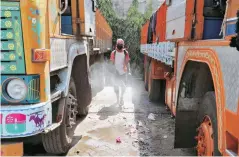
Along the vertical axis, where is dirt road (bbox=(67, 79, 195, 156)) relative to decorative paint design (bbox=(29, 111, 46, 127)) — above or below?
below

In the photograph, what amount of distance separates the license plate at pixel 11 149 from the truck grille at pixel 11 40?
25.6 inches

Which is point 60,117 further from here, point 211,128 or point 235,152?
point 235,152

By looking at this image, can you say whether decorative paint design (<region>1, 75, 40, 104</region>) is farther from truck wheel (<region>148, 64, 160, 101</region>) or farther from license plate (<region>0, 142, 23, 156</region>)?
truck wheel (<region>148, 64, 160, 101</region>)

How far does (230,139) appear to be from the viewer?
75.6 inches

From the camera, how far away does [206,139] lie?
261 cm

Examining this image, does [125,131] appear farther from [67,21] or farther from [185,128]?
[67,21]

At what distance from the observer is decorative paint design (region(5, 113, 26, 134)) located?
244cm

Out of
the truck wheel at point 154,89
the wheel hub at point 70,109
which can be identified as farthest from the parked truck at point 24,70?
the truck wheel at point 154,89

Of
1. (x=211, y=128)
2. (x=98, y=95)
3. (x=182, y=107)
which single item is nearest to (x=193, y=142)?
(x=182, y=107)

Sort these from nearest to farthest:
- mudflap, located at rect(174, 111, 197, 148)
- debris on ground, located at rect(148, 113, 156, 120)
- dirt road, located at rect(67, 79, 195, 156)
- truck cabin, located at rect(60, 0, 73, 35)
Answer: mudflap, located at rect(174, 111, 197, 148) < truck cabin, located at rect(60, 0, 73, 35) < dirt road, located at rect(67, 79, 195, 156) < debris on ground, located at rect(148, 113, 156, 120)

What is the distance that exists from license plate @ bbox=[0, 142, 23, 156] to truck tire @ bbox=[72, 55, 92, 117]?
83.6 inches

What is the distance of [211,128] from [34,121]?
1.60 m

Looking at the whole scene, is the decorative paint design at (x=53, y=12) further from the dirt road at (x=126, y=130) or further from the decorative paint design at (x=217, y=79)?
the dirt road at (x=126, y=130)

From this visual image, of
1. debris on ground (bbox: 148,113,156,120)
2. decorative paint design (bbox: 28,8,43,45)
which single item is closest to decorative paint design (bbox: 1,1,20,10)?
decorative paint design (bbox: 28,8,43,45)
